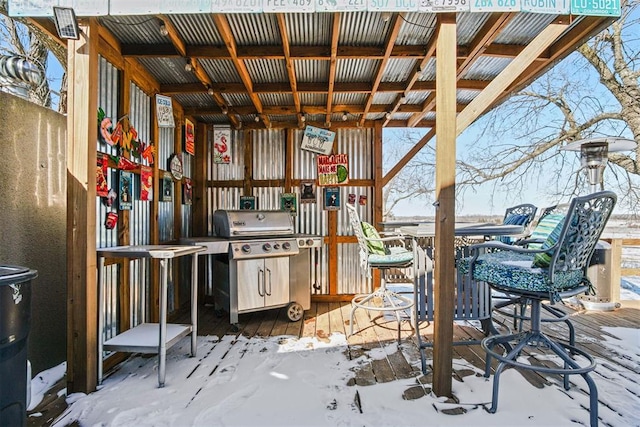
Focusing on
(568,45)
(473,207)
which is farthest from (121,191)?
(473,207)

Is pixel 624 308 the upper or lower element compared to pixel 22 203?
lower

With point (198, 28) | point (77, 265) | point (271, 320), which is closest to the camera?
point (77, 265)

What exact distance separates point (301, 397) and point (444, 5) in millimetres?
2569

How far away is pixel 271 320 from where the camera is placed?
377cm

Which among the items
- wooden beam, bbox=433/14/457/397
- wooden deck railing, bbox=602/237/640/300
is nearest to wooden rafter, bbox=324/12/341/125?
wooden beam, bbox=433/14/457/397

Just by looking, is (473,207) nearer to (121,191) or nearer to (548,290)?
(548,290)

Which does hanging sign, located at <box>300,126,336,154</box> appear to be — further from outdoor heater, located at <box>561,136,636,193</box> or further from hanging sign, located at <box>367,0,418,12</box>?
outdoor heater, located at <box>561,136,636,193</box>

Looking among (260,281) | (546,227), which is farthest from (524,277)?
(260,281)

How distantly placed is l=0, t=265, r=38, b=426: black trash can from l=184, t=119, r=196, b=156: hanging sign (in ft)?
9.46

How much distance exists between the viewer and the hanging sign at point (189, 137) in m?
4.14

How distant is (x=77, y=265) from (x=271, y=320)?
213cm

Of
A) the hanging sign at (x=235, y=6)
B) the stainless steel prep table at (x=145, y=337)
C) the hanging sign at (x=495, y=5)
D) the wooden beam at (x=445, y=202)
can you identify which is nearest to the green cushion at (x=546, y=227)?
the wooden beam at (x=445, y=202)

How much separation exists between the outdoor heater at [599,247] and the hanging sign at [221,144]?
4.41 metres

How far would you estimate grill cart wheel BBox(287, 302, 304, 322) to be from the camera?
3.70 m
